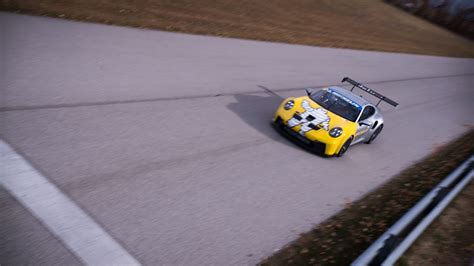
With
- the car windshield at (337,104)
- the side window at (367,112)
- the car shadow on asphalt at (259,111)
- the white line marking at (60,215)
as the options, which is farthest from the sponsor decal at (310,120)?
the white line marking at (60,215)

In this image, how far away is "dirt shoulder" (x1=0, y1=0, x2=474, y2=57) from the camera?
47.5 feet

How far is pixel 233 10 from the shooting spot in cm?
2300

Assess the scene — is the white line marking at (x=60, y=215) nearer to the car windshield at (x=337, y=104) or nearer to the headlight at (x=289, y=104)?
the headlight at (x=289, y=104)

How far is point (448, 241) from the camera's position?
278 inches

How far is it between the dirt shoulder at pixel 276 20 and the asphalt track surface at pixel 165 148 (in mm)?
1191

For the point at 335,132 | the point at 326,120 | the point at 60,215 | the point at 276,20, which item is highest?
the point at 276,20

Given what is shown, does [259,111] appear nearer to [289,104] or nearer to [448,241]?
[289,104]

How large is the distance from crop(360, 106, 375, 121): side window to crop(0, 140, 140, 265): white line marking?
7307 mm

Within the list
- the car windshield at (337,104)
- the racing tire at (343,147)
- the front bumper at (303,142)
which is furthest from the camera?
the car windshield at (337,104)

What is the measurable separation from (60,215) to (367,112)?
8019mm

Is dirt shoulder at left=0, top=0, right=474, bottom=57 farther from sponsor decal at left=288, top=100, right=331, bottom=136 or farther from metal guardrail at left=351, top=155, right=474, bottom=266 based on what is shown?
metal guardrail at left=351, top=155, right=474, bottom=266

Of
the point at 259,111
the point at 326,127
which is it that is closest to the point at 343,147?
the point at 326,127

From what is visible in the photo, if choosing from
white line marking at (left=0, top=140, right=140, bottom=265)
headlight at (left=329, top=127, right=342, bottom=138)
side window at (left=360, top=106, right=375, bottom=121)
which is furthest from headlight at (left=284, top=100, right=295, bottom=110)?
white line marking at (left=0, top=140, right=140, bottom=265)

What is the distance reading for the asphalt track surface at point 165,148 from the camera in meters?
5.68
